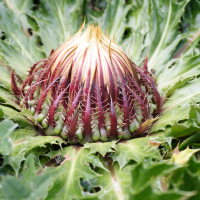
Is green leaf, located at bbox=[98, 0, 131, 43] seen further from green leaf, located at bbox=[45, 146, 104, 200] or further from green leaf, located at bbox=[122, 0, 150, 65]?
green leaf, located at bbox=[45, 146, 104, 200]

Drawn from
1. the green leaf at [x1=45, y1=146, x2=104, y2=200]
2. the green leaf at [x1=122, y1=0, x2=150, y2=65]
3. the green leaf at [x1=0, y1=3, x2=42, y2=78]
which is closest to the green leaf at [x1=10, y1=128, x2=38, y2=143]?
the green leaf at [x1=45, y1=146, x2=104, y2=200]

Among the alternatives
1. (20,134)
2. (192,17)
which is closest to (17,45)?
(20,134)

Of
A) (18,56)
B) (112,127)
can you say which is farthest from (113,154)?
(18,56)

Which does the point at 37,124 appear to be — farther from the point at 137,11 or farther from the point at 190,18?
the point at 190,18

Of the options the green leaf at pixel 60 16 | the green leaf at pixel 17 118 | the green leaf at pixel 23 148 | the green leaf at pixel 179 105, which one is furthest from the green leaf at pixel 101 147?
the green leaf at pixel 60 16

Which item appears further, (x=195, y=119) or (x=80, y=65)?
(x=80, y=65)
